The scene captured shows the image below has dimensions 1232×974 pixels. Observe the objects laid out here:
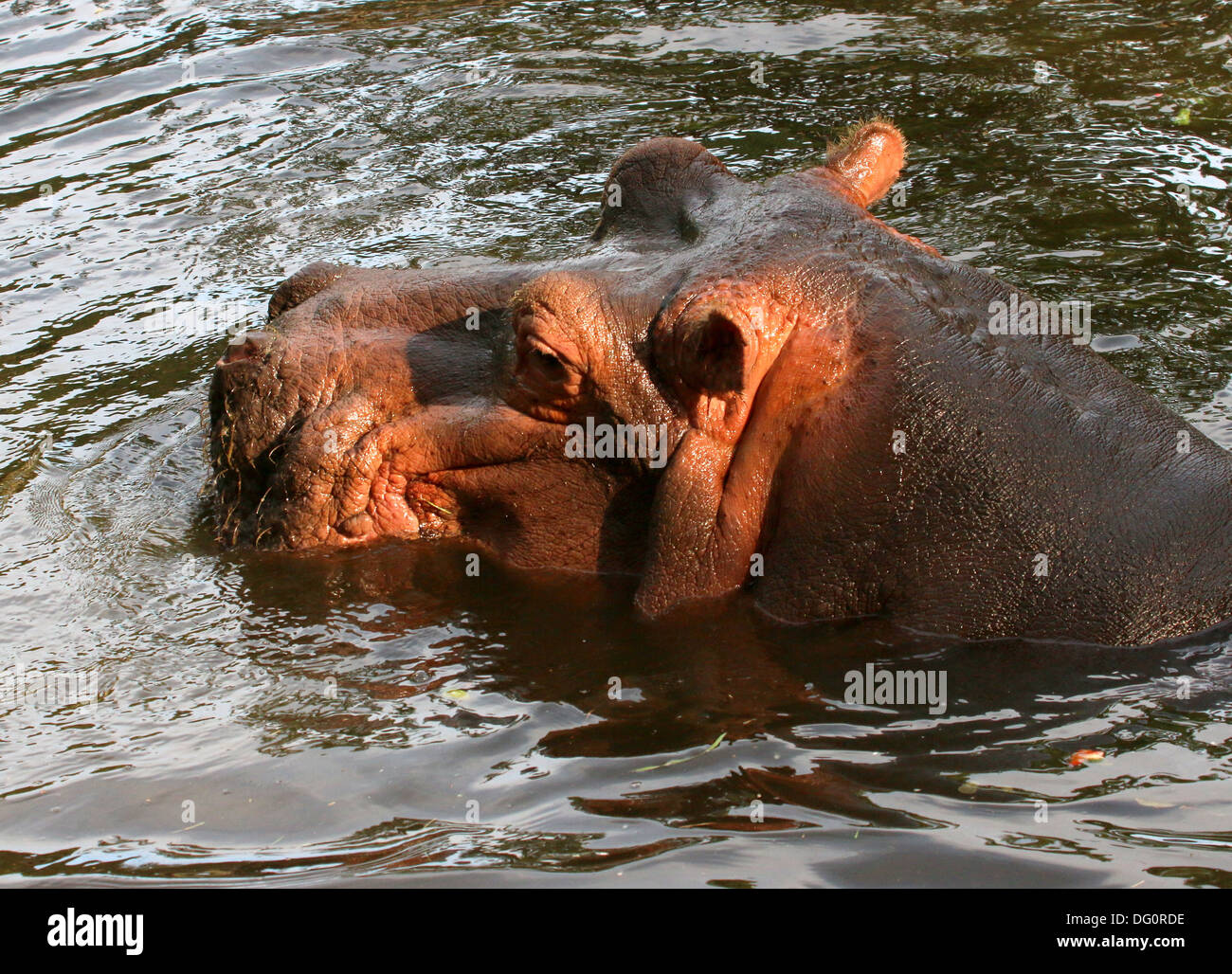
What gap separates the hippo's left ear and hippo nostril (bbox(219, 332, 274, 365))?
235 centimetres

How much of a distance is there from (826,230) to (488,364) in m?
1.37

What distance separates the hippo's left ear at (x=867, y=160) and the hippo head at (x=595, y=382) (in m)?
0.01

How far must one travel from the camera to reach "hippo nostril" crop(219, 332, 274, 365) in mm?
5758

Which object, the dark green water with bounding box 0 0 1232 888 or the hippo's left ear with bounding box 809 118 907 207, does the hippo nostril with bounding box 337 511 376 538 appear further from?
the hippo's left ear with bounding box 809 118 907 207

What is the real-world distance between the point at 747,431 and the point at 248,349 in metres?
2.09

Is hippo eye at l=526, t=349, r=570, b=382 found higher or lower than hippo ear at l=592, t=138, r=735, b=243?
lower

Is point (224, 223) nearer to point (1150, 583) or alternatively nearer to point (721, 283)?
point (721, 283)

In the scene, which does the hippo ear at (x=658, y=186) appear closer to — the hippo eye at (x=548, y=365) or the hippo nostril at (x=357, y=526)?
the hippo eye at (x=548, y=365)

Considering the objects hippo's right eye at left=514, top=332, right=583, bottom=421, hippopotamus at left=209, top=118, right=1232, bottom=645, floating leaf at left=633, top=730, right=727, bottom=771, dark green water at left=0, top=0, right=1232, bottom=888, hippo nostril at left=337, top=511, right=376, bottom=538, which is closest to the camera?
dark green water at left=0, top=0, right=1232, bottom=888

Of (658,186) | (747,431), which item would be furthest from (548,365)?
(658,186)

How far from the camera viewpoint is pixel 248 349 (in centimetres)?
577

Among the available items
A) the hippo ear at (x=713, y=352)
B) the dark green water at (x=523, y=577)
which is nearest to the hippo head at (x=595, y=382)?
the hippo ear at (x=713, y=352)

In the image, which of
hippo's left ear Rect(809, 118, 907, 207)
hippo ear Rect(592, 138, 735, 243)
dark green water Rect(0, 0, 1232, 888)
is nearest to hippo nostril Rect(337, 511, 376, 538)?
dark green water Rect(0, 0, 1232, 888)
